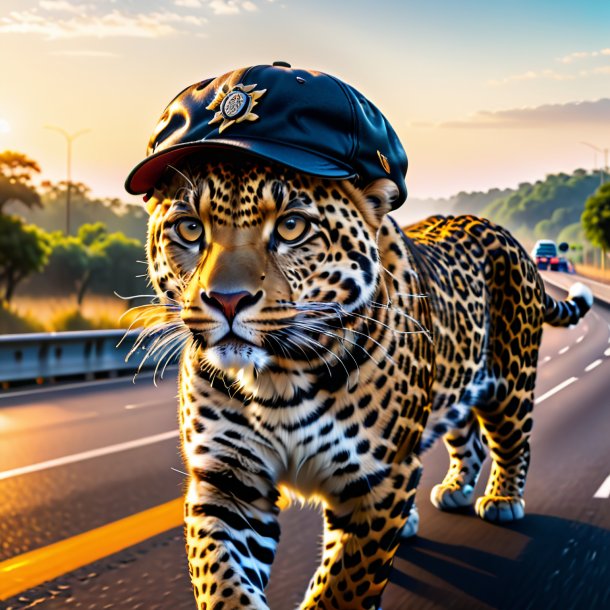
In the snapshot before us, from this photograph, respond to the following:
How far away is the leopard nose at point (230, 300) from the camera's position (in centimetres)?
315

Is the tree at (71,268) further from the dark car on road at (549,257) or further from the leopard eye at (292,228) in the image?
the leopard eye at (292,228)

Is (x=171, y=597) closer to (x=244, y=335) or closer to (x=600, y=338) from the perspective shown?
(x=244, y=335)

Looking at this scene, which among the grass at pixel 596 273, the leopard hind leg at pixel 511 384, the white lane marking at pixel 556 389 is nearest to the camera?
the leopard hind leg at pixel 511 384

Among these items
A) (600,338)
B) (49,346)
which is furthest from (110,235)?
(49,346)

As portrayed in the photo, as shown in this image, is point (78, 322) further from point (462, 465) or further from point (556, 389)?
point (462, 465)

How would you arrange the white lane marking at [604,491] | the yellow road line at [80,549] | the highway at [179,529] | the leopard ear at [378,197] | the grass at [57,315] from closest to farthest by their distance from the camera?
the leopard ear at [378,197] < the highway at [179,529] < the yellow road line at [80,549] < the white lane marking at [604,491] < the grass at [57,315]

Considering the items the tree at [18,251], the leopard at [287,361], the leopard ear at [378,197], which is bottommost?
the leopard at [287,361]

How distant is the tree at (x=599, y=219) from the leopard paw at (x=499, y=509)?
6177 cm

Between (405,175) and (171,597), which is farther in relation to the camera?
(171,597)

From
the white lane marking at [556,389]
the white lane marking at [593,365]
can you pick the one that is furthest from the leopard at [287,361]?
the white lane marking at [593,365]

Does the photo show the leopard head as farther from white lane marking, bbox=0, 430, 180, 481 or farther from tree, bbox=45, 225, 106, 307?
tree, bbox=45, 225, 106, 307

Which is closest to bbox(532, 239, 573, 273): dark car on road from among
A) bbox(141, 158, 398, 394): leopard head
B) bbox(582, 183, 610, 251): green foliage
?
bbox(582, 183, 610, 251): green foliage

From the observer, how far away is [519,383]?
6250 mm

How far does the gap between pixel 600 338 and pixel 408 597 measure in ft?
66.2
